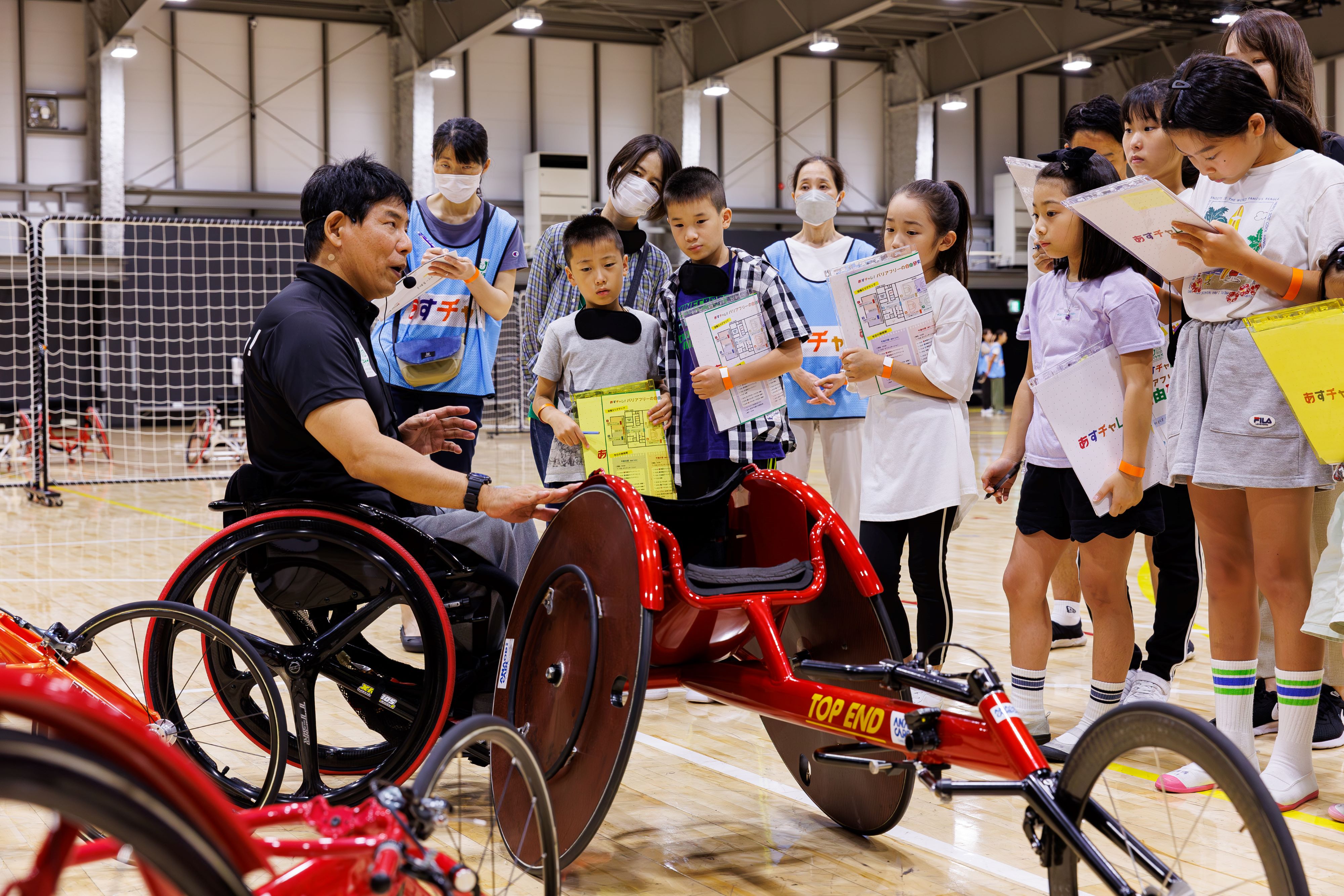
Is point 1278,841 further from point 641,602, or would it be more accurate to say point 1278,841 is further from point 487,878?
point 487,878

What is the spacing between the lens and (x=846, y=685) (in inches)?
86.4

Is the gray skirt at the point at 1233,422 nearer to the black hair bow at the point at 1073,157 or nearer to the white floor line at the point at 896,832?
the black hair bow at the point at 1073,157

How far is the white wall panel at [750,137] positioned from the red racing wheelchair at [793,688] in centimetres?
1630

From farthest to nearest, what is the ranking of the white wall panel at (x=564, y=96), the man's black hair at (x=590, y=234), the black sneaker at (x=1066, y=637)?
the white wall panel at (x=564, y=96) < the black sneaker at (x=1066, y=637) < the man's black hair at (x=590, y=234)

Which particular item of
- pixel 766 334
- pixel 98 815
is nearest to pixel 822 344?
pixel 766 334

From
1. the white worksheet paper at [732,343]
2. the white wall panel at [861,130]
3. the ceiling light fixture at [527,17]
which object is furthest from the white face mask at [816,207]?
the white wall panel at [861,130]

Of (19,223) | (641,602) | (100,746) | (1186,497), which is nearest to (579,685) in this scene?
(641,602)

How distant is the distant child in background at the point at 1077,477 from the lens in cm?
254

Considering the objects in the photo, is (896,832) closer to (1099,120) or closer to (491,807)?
(491,807)

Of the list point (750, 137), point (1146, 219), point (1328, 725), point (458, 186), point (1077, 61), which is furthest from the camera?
point (750, 137)

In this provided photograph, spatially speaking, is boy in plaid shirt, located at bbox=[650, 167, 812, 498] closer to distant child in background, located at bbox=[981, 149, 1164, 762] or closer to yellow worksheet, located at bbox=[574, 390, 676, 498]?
yellow worksheet, located at bbox=[574, 390, 676, 498]

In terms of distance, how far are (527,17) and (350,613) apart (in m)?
12.8

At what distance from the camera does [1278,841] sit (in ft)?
4.11

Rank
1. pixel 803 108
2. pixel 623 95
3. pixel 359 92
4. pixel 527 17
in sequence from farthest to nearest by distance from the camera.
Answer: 1. pixel 803 108
2. pixel 623 95
3. pixel 359 92
4. pixel 527 17
